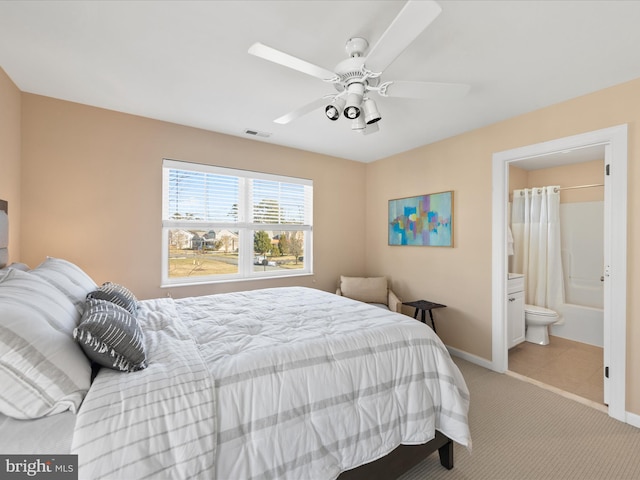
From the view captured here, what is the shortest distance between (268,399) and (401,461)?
907mm

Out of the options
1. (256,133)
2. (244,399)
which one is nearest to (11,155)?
(256,133)

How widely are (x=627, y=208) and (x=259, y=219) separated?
3.53 m

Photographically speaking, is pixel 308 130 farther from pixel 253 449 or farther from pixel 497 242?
pixel 253 449

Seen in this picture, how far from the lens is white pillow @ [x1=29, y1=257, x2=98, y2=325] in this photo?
1.61m

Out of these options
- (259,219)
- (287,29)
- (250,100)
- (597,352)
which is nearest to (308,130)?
(250,100)

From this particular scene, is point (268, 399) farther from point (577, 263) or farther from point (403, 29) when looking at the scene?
point (577, 263)

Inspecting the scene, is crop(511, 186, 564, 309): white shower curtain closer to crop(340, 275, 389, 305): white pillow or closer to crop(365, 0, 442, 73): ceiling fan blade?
crop(340, 275, 389, 305): white pillow

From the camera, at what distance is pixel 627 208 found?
2260 millimetres

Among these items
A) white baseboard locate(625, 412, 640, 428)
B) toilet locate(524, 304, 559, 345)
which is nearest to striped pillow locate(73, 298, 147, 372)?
white baseboard locate(625, 412, 640, 428)

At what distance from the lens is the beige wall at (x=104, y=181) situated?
8.38 feet

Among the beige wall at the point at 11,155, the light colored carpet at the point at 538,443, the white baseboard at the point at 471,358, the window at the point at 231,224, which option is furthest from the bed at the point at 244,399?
the white baseboard at the point at 471,358

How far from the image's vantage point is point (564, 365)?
3258mm

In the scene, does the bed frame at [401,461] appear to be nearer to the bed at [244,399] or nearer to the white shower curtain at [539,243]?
the bed at [244,399]

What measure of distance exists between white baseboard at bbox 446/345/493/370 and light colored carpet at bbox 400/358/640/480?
491 millimetres
